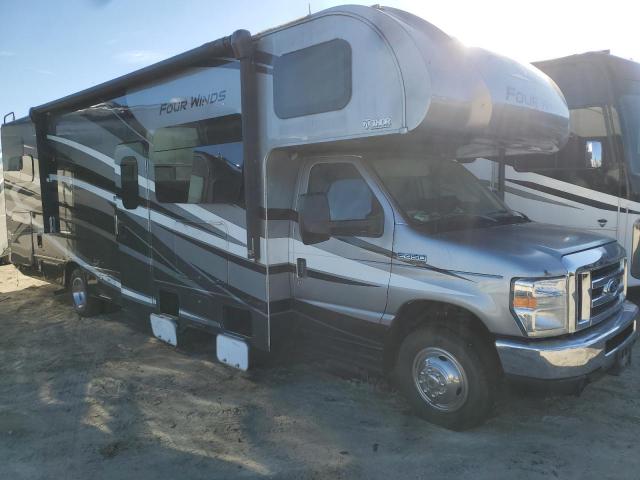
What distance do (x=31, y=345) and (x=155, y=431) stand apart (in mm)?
3195

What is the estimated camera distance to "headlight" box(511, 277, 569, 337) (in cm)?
346

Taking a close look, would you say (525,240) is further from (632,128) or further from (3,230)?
(3,230)

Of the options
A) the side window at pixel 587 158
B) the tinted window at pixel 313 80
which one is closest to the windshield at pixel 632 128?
the side window at pixel 587 158

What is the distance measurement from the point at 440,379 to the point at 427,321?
16.9 inches

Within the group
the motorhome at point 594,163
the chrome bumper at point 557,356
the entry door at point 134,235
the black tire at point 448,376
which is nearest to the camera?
the chrome bumper at point 557,356

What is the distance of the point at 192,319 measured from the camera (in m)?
5.56

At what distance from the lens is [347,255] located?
433cm

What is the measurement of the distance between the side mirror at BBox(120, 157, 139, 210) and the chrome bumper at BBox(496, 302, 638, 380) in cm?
430

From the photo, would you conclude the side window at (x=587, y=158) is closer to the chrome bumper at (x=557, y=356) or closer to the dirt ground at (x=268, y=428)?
the dirt ground at (x=268, y=428)

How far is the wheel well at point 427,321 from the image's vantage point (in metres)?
3.84

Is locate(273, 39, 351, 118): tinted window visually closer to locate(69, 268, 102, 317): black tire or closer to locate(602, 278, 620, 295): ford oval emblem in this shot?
locate(602, 278, 620, 295): ford oval emblem

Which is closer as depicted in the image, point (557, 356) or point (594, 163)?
point (557, 356)

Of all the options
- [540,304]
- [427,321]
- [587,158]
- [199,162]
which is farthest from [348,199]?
[587,158]

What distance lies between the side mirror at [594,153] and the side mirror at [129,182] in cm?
522
